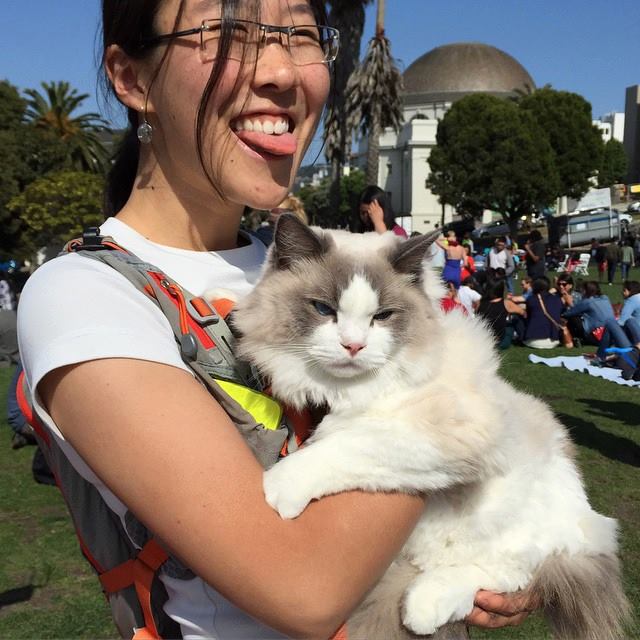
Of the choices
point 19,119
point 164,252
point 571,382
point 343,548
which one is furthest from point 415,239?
point 19,119

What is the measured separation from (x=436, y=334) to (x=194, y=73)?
0.95 metres

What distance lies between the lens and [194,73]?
5.27ft

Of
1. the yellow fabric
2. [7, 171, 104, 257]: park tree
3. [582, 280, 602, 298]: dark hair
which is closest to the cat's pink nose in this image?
the yellow fabric

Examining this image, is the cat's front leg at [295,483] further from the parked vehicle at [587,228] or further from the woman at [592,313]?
the parked vehicle at [587,228]

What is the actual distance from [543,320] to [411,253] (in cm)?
1380

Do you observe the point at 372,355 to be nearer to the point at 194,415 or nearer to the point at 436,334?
the point at 436,334

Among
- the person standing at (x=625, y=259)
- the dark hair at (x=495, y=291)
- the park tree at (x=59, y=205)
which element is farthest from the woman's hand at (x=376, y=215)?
the person standing at (x=625, y=259)

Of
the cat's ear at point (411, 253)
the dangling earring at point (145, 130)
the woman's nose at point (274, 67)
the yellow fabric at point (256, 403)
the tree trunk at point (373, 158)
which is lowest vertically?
the yellow fabric at point (256, 403)

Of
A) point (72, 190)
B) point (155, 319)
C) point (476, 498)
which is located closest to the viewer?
point (155, 319)

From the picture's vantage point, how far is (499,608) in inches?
74.2

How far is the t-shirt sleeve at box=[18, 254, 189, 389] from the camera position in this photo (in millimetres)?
1244

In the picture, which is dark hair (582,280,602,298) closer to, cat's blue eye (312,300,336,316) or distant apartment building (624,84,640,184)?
cat's blue eye (312,300,336,316)

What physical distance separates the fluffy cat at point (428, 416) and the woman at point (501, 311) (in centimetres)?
1076

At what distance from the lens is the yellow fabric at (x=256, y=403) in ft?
5.16
